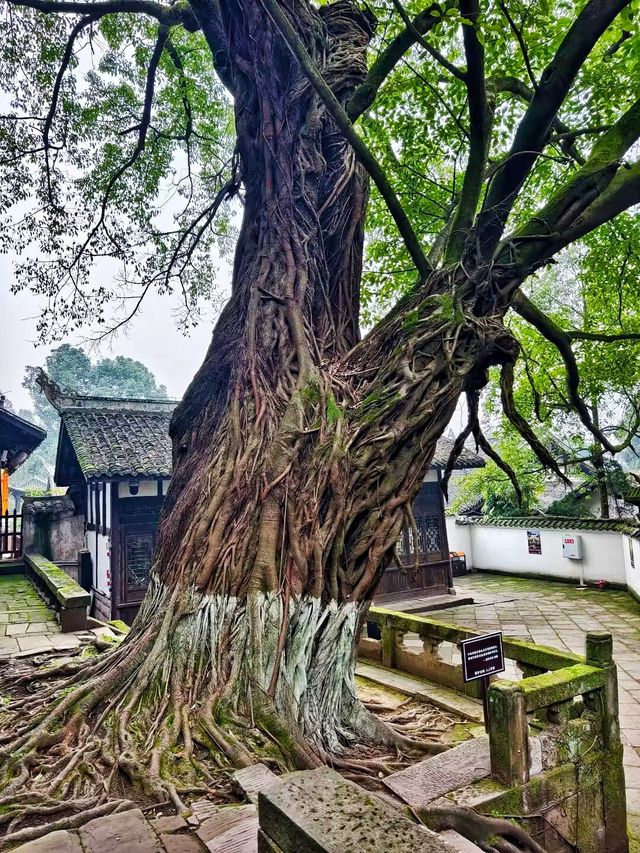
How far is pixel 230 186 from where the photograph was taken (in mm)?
5859

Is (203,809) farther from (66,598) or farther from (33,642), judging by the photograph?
(66,598)

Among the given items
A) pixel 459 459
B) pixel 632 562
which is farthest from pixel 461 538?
pixel 632 562

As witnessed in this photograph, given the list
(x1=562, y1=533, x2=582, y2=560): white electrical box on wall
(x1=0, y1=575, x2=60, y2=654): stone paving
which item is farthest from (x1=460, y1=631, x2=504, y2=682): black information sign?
(x1=562, y1=533, x2=582, y2=560): white electrical box on wall

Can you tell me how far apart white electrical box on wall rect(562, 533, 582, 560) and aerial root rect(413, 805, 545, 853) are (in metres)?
12.4

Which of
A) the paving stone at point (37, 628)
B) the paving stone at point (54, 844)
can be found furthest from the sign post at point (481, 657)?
the paving stone at point (37, 628)

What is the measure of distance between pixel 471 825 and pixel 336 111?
4.07 metres

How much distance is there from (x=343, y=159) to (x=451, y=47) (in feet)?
10.5

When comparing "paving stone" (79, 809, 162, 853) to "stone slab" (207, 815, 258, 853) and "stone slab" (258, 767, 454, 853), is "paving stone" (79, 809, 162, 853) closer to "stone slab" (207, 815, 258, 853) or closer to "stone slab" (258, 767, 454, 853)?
"stone slab" (207, 815, 258, 853)

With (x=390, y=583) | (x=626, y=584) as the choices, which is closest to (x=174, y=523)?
(x=390, y=583)

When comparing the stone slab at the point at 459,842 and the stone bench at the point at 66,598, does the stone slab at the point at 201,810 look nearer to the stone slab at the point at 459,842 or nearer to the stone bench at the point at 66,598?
the stone slab at the point at 459,842

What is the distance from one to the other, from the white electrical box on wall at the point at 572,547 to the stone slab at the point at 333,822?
543 inches

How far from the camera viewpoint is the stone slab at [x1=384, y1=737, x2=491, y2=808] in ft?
9.53

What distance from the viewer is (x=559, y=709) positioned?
3.56 meters

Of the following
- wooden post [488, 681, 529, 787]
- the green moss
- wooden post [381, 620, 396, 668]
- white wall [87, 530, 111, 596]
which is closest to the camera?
wooden post [488, 681, 529, 787]
